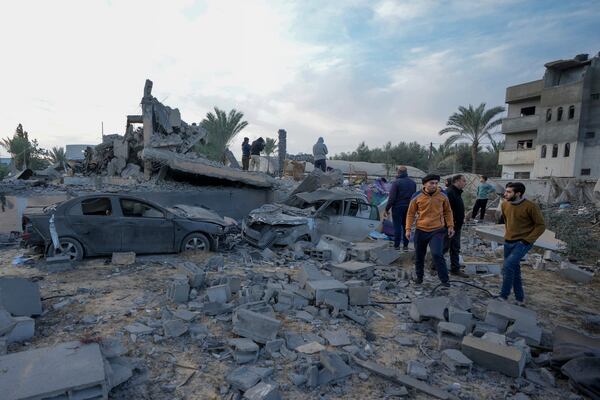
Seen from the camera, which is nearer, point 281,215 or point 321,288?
point 321,288

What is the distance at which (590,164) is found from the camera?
89.2 ft

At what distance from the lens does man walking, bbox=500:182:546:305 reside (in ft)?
16.0

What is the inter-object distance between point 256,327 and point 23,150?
40.3 m

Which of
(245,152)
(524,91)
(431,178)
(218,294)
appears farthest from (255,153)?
(524,91)

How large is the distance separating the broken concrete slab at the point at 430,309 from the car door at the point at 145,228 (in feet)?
17.2

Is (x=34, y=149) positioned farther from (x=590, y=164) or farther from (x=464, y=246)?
(x=590, y=164)

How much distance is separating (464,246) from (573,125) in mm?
25211

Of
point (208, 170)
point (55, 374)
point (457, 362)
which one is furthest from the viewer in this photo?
point (208, 170)

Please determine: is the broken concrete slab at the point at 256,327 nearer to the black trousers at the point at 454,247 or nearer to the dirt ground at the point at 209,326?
→ the dirt ground at the point at 209,326

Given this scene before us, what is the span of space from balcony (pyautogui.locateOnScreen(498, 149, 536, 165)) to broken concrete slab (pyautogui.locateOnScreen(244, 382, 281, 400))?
116 feet

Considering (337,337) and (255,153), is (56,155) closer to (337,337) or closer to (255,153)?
(255,153)

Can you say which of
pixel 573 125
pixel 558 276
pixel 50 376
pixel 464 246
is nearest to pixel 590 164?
pixel 573 125

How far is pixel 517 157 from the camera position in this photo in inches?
1276

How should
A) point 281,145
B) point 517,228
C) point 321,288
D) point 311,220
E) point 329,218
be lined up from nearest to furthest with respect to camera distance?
point 321,288 < point 517,228 < point 311,220 < point 329,218 < point 281,145
